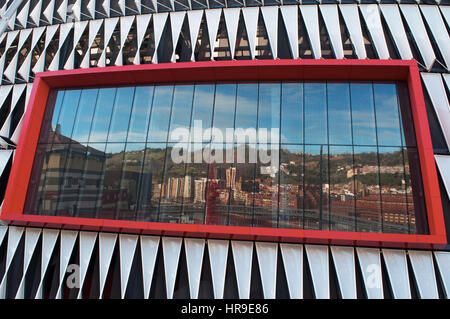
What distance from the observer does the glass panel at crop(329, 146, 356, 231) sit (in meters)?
11.7

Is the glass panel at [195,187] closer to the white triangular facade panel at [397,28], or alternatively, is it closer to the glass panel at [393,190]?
the glass panel at [393,190]

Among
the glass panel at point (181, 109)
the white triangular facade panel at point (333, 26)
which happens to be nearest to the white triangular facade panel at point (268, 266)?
the glass panel at point (181, 109)

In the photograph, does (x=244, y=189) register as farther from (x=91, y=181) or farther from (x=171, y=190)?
(x=91, y=181)

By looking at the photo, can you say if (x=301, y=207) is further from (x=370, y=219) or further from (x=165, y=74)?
(x=165, y=74)

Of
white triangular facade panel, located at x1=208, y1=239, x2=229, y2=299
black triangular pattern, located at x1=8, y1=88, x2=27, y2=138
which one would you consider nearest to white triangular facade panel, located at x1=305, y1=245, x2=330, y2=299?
white triangular facade panel, located at x1=208, y1=239, x2=229, y2=299

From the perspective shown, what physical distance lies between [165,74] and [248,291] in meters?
12.9

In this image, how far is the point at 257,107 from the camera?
44.8ft

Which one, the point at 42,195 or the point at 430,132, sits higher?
the point at 430,132

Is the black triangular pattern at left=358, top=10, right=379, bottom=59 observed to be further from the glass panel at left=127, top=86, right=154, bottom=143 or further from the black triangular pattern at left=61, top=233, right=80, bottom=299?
the black triangular pattern at left=61, top=233, right=80, bottom=299

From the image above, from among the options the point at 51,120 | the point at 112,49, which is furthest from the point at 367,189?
the point at 51,120

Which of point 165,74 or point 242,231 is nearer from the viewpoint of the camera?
point 242,231

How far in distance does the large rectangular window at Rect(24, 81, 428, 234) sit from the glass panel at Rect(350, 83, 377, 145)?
5 centimetres

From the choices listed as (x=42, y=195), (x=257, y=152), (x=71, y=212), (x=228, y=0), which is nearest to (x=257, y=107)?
(x=257, y=152)

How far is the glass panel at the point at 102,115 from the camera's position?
14789 millimetres
